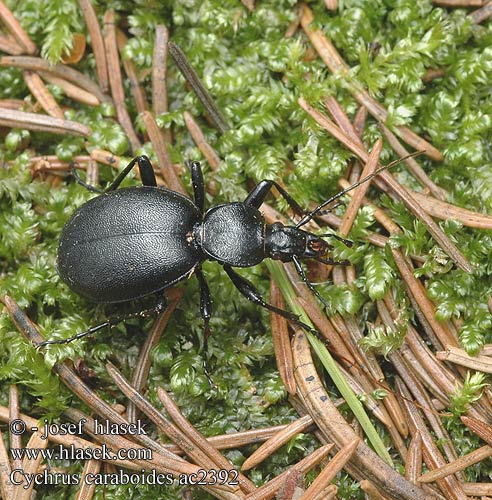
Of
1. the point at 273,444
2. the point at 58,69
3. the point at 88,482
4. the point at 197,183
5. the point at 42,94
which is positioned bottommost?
the point at 88,482

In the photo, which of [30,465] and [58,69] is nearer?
[30,465]

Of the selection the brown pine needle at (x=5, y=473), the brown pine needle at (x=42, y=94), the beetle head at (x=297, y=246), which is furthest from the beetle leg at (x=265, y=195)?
the brown pine needle at (x=5, y=473)

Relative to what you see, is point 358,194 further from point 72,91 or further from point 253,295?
point 72,91

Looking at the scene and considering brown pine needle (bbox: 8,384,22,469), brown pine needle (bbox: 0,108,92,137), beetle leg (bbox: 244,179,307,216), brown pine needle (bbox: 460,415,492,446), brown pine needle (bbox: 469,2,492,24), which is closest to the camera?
brown pine needle (bbox: 460,415,492,446)

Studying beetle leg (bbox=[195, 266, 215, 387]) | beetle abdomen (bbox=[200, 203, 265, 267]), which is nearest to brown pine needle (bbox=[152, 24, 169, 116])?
beetle abdomen (bbox=[200, 203, 265, 267])

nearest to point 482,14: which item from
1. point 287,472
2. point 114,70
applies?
point 114,70

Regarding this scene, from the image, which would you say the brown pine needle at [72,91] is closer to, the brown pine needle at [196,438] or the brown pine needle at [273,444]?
the brown pine needle at [196,438]

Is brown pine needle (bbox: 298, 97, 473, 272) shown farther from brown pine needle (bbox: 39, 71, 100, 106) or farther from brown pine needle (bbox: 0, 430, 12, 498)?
brown pine needle (bbox: 0, 430, 12, 498)
